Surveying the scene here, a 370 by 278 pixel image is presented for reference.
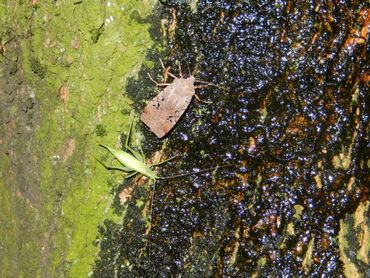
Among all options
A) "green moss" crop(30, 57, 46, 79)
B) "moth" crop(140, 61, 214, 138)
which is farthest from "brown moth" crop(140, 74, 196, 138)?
"green moss" crop(30, 57, 46, 79)

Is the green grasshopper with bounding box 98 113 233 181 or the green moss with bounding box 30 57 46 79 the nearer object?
the green grasshopper with bounding box 98 113 233 181

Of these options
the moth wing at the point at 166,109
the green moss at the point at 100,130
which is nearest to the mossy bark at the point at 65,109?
the green moss at the point at 100,130

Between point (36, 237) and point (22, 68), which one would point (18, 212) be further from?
point (22, 68)

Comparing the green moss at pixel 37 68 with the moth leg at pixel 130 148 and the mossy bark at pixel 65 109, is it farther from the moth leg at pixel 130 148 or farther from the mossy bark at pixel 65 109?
the moth leg at pixel 130 148

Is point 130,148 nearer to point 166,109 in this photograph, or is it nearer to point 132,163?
point 132,163

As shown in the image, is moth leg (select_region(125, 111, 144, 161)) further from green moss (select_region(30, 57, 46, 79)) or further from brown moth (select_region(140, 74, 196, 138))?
green moss (select_region(30, 57, 46, 79))

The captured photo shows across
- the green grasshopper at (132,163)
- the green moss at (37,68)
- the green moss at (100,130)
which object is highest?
the green moss at (37,68)

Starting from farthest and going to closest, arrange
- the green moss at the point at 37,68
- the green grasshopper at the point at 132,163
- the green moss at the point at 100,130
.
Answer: the green moss at the point at 37,68 → the green moss at the point at 100,130 → the green grasshopper at the point at 132,163

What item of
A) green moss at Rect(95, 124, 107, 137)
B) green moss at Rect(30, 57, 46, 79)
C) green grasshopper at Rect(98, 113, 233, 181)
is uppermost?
green moss at Rect(30, 57, 46, 79)
